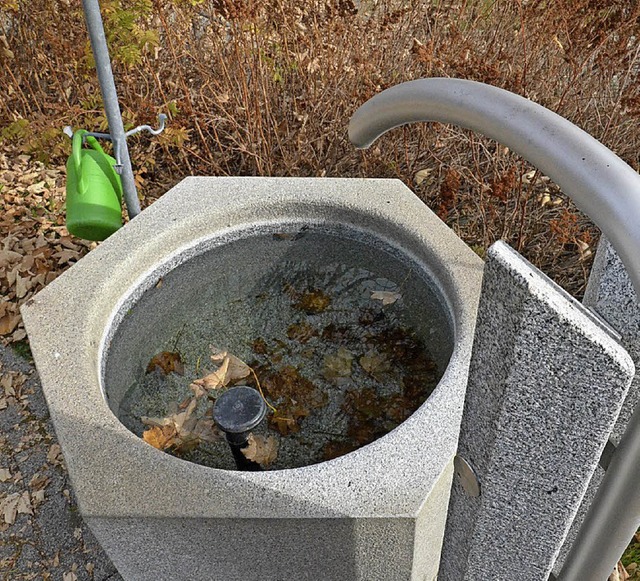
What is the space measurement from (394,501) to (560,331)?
892 millimetres

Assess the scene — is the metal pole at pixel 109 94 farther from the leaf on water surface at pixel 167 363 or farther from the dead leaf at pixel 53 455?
the dead leaf at pixel 53 455

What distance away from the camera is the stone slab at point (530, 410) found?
769mm

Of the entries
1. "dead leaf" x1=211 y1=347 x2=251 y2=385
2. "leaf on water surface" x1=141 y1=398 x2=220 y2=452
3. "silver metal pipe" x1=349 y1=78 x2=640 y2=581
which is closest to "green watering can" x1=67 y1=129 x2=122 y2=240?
"dead leaf" x1=211 y1=347 x2=251 y2=385

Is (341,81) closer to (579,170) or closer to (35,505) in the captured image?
(35,505)

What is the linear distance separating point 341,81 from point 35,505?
2.78m

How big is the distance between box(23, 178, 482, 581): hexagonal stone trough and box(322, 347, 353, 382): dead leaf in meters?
0.33

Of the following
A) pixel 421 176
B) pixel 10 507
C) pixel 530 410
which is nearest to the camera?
pixel 530 410

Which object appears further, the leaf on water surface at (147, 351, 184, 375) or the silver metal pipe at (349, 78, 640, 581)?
the leaf on water surface at (147, 351, 184, 375)

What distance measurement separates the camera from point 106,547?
1.62 meters

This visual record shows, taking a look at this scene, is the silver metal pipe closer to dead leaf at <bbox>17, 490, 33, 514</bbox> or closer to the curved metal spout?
the curved metal spout

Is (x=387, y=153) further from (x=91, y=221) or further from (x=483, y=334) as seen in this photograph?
(x=483, y=334)

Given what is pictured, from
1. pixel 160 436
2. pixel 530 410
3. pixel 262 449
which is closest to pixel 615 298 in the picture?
pixel 530 410

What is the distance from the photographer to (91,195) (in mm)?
2418

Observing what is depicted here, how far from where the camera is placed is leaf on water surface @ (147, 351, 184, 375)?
237 centimetres
